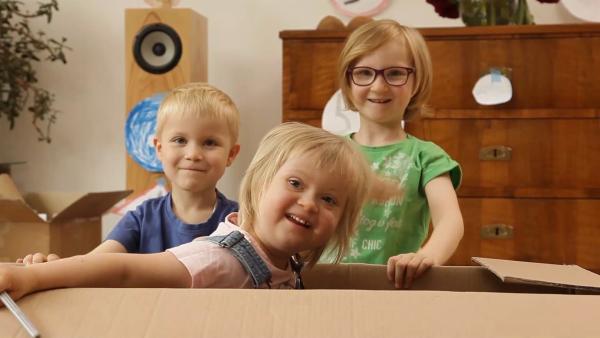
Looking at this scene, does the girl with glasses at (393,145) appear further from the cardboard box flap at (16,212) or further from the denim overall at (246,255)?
the cardboard box flap at (16,212)

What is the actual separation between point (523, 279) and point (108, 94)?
2.48 m

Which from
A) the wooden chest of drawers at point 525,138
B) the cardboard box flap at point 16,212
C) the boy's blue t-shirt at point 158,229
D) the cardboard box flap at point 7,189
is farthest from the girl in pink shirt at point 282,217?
the wooden chest of drawers at point 525,138

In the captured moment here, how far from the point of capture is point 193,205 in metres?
1.47

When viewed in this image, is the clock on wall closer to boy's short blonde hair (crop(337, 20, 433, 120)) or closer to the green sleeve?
boy's short blonde hair (crop(337, 20, 433, 120))

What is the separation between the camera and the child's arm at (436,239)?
1002mm

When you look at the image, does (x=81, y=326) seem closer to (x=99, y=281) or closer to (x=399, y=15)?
(x=99, y=281)

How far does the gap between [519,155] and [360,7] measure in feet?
2.84

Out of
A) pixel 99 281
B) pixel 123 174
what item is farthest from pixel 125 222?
pixel 123 174

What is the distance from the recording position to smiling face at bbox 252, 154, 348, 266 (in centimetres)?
100

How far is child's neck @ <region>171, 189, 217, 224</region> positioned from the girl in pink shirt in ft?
1.09

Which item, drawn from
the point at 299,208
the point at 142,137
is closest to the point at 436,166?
the point at 299,208

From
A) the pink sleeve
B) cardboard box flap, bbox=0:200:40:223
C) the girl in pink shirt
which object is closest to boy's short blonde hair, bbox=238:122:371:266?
the girl in pink shirt

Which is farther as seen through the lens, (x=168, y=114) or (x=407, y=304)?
(x=168, y=114)

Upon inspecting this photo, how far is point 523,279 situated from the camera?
0.85 m
